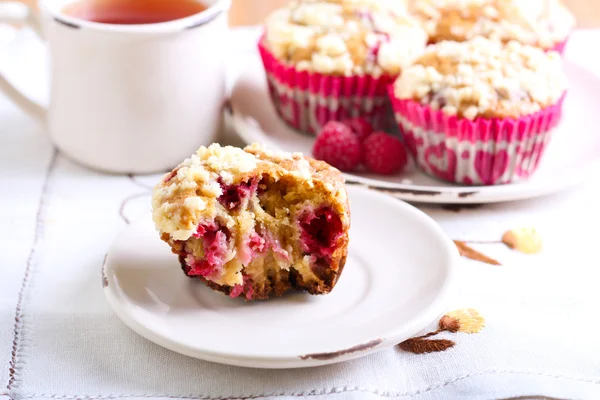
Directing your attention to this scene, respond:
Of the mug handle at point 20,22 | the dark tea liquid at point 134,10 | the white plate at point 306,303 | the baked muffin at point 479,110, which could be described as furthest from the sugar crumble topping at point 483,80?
the mug handle at point 20,22

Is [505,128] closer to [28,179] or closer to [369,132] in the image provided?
[369,132]

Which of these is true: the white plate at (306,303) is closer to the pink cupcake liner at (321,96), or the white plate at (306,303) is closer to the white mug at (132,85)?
the white mug at (132,85)

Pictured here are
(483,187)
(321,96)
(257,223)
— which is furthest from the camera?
(321,96)

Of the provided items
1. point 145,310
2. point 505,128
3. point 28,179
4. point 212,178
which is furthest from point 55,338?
point 505,128

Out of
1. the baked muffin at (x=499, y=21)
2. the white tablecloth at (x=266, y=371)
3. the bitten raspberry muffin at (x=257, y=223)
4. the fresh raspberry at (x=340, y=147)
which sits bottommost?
the white tablecloth at (x=266, y=371)

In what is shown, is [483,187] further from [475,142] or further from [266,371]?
[266,371]

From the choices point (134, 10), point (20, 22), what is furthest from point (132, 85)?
point (20, 22)
